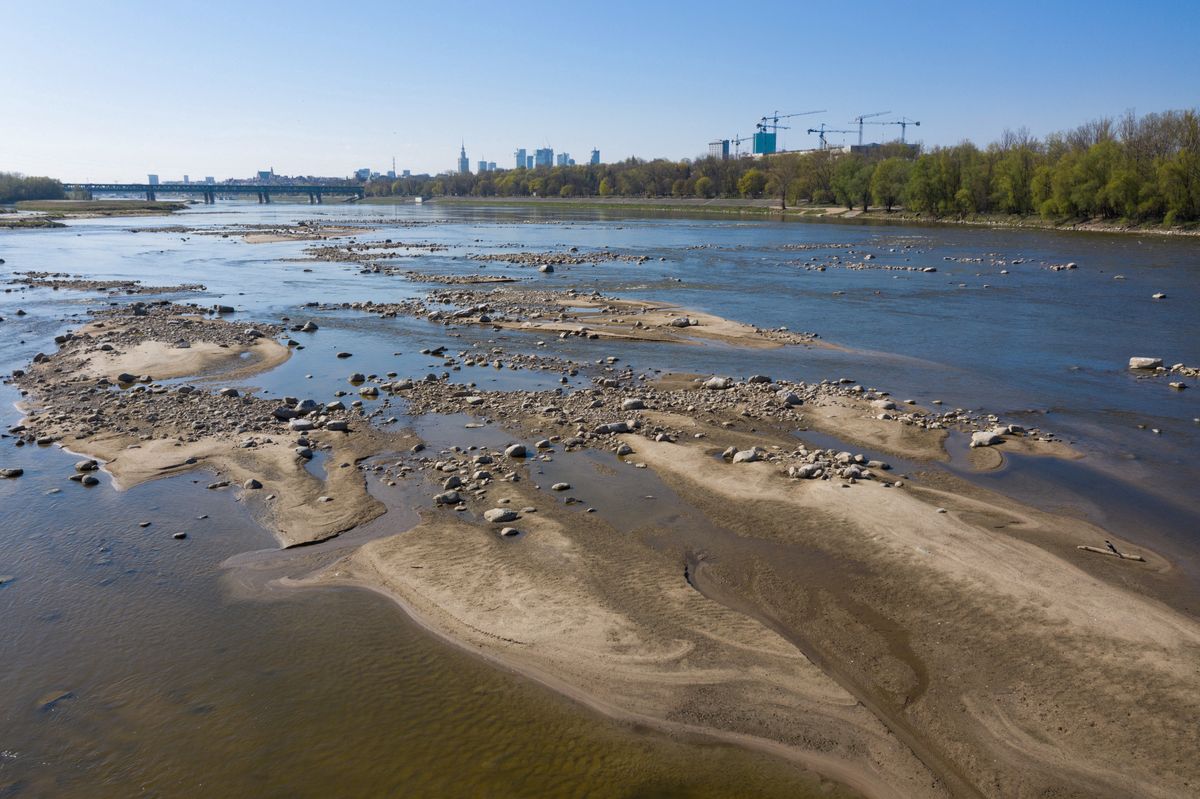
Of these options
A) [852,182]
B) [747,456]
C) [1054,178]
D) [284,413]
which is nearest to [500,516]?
[747,456]

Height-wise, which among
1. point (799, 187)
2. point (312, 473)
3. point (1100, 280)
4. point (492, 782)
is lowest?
point (492, 782)

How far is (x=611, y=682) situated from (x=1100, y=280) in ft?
182

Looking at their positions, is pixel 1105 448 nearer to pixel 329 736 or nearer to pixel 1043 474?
pixel 1043 474

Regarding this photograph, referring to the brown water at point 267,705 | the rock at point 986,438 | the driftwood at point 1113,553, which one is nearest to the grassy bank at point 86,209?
the brown water at point 267,705

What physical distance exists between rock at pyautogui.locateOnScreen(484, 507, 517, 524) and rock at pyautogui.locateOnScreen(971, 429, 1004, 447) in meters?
12.4

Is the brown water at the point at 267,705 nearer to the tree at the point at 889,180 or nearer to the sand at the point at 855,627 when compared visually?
the sand at the point at 855,627

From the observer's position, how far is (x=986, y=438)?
67.1 ft

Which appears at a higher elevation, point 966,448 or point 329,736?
point 966,448

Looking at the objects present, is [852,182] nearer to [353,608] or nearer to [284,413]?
[284,413]

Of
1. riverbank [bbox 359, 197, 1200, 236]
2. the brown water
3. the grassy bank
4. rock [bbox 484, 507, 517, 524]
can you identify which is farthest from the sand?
the grassy bank

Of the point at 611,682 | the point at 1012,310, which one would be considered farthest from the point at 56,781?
the point at 1012,310

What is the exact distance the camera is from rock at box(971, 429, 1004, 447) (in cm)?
2031

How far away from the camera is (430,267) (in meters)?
63.9

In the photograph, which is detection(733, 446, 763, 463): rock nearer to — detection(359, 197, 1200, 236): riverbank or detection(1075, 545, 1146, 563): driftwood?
detection(1075, 545, 1146, 563): driftwood
